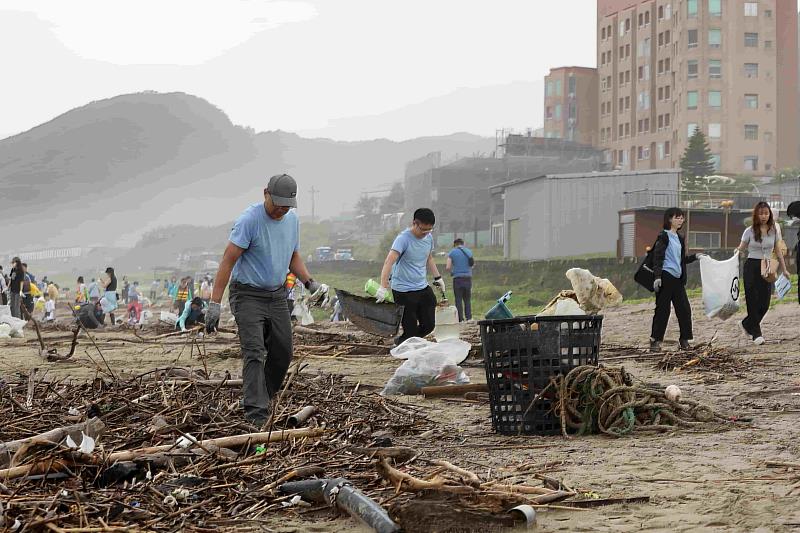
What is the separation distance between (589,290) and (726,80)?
253 ft

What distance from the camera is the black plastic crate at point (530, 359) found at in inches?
238

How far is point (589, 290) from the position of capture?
1467 centimetres

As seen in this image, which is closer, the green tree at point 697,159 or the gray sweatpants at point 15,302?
the gray sweatpants at point 15,302

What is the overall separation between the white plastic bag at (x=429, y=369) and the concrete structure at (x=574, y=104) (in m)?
94.3

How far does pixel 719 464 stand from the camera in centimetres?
502

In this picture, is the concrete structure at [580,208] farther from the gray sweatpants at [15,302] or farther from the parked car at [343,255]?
the gray sweatpants at [15,302]

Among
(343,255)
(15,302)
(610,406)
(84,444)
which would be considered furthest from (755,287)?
(343,255)

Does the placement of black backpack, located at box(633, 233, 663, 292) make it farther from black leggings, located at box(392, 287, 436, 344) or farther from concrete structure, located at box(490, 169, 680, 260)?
concrete structure, located at box(490, 169, 680, 260)

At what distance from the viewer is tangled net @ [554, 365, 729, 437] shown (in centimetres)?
604

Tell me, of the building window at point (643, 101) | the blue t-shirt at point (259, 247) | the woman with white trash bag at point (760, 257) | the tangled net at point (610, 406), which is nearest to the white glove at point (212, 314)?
the blue t-shirt at point (259, 247)

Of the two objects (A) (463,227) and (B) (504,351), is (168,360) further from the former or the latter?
(A) (463,227)

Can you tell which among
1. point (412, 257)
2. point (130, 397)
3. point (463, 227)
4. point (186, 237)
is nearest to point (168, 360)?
point (412, 257)

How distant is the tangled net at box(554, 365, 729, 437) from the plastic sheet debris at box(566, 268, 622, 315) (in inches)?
319

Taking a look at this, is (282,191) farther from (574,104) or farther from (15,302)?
(574,104)
